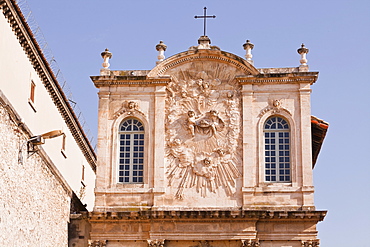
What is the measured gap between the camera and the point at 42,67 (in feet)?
92.6

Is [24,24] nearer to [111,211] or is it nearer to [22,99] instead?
[22,99]

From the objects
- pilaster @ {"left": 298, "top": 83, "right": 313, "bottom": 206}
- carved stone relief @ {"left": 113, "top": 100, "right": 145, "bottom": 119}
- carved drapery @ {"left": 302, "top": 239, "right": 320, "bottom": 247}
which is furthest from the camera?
carved stone relief @ {"left": 113, "top": 100, "right": 145, "bottom": 119}

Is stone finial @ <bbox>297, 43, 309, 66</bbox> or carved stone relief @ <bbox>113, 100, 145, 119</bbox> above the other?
stone finial @ <bbox>297, 43, 309, 66</bbox>

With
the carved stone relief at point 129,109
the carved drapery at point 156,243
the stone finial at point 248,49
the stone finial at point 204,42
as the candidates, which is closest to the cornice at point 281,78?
the stone finial at point 248,49

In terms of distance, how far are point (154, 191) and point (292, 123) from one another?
5997 mm

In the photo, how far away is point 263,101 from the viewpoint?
3180cm

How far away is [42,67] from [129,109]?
16.0 feet

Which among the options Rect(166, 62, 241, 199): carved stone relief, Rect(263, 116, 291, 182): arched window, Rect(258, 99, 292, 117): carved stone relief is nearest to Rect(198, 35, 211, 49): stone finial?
Rect(166, 62, 241, 199): carved stone relief

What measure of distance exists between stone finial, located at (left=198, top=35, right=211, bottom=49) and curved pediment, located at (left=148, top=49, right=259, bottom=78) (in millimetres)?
388

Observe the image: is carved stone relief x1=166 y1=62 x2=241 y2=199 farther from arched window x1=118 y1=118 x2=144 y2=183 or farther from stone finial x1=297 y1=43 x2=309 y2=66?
stone finial x1=297 y1=43 x2=309 y2=66

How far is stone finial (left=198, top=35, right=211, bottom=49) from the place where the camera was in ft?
107

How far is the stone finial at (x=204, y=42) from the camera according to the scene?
32.5 m

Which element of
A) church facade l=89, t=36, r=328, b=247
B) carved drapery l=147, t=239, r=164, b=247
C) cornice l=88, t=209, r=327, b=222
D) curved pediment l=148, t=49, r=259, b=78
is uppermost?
curved pediment l=148, t=49, r=259, b=78

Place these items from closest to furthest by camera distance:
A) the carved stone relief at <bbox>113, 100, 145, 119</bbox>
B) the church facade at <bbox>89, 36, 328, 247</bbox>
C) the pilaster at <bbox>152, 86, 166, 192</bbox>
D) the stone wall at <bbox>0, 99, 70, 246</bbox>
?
1. the stone wall at <bbox>0, 99, 70, 246</bbox>
2. the church facade at <bbox>89, 36, 328, 247</bbox>
3. the pilaster at <bbox>152, 86, 166, 192</bbox>
4. the carved stone relief at <bbox>113, 100, 145, 119</bbox>
